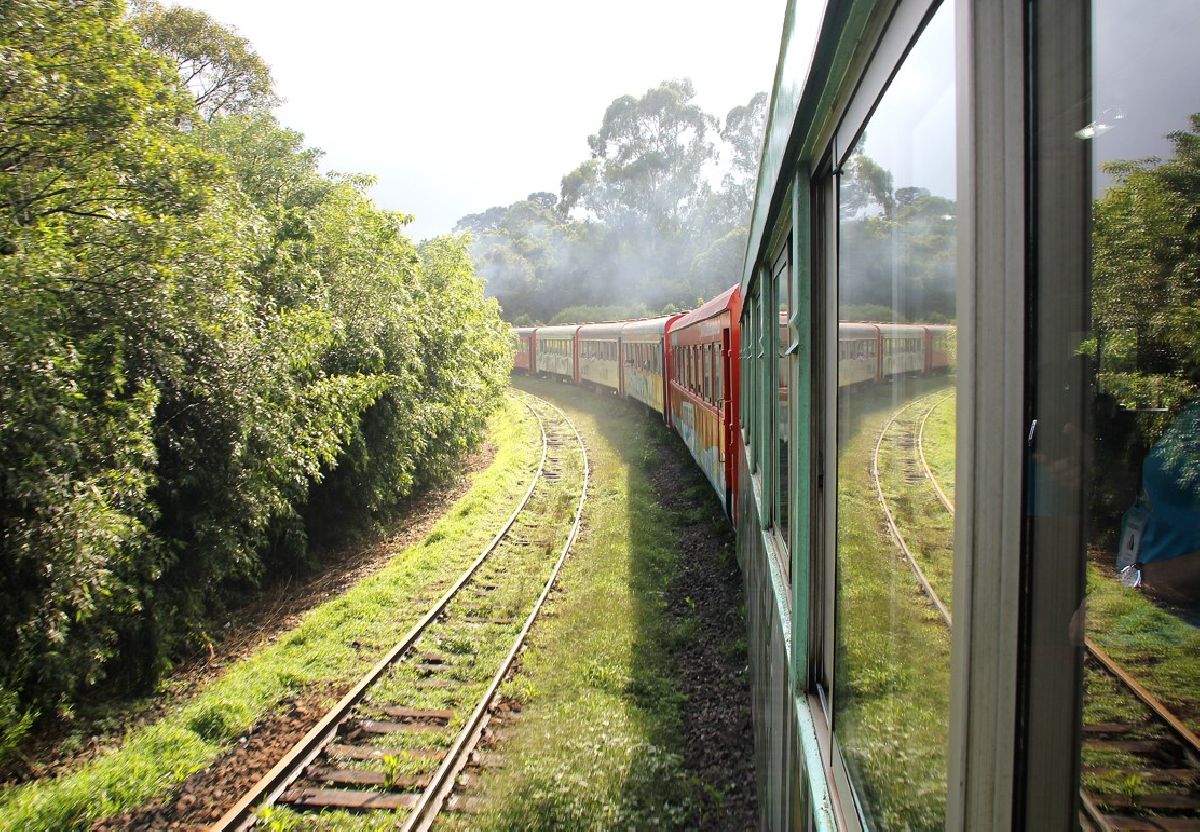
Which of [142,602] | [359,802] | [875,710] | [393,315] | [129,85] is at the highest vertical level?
[129,85]

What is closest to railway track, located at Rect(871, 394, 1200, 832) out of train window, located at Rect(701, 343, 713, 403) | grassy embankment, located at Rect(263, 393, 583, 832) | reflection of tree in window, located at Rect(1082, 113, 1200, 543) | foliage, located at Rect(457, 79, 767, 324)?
reflection of tree in window, located at Rect(1082, 113, 1200, 543)

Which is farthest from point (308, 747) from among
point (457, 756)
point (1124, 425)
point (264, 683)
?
point (1124, 425)

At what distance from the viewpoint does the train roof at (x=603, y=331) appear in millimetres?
24541

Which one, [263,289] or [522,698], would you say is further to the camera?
[263,289]

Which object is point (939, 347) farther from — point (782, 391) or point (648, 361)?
point (648, 361)

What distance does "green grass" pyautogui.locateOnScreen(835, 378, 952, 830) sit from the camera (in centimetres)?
120

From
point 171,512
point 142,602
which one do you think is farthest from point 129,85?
point 142,602

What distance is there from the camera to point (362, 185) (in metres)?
16.0

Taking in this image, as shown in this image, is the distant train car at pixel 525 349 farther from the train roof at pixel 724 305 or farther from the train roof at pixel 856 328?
the train roof at pixel 856 328

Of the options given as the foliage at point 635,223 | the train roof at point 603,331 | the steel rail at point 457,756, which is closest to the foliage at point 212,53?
the train roof at point 603,331

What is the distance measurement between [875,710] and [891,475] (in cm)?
48

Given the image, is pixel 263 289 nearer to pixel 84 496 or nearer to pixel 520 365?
pixel 84 496

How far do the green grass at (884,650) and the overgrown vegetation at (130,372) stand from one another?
6278mm

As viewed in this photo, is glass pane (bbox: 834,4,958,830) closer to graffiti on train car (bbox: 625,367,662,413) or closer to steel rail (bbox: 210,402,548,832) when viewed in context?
steel rail (bbox: 210,402,548,832)
